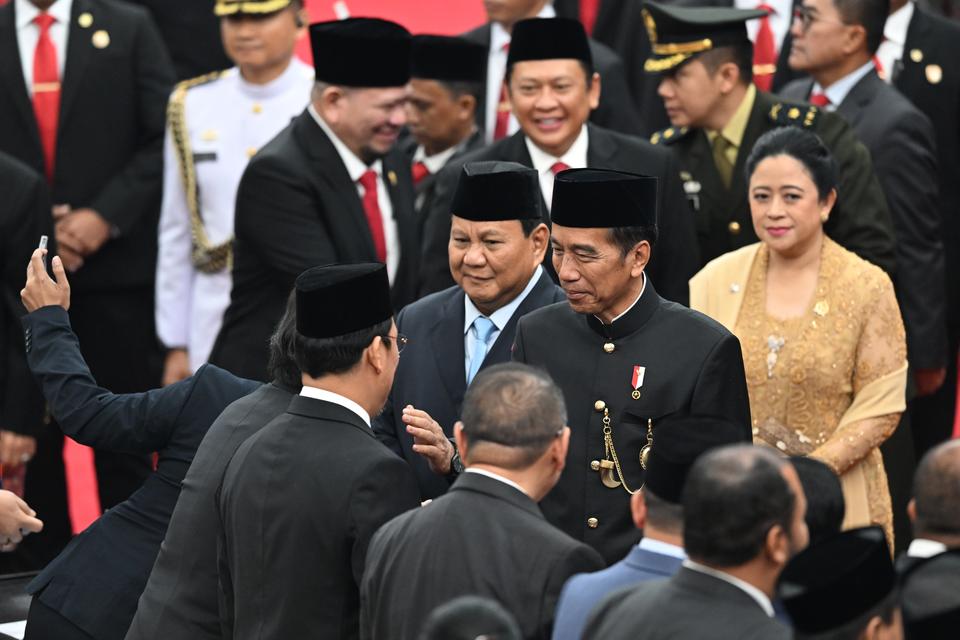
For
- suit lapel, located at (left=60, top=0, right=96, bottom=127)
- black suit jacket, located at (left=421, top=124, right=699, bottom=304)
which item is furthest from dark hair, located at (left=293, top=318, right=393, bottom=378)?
suit lapel, located at (left=60, top=0, right=96, bottom=127)

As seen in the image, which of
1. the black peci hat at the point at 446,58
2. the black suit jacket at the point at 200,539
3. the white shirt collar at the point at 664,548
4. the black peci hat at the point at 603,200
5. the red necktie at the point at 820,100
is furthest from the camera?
the black peci hat at the point at 446,58

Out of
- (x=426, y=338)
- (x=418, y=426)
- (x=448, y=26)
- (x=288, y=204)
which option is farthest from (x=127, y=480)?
(x=448, y=26)

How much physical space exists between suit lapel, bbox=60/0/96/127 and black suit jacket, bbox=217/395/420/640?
3.22m

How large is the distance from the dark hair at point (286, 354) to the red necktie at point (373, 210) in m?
1.71

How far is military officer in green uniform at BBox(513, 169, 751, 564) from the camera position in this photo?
4.21 meters

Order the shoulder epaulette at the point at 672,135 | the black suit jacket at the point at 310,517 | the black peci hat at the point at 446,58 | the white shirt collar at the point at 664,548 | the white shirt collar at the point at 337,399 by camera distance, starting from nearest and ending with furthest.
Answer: the white shirt collar at the point at 664,548
the black suit jacket at the point at 310,517
the white shirt collar at the point at 337,399
the shoulder epaulette at the point at 672,135
the black peci hat at the point at 446,58

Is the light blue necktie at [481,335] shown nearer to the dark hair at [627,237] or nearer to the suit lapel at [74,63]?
the dark hair at [627,237]

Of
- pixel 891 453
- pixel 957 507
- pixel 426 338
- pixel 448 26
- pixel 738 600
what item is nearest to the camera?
pixel 738 600

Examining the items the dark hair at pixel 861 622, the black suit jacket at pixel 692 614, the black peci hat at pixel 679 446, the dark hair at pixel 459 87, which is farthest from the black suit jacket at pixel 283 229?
the dark hair at pixel 861 622

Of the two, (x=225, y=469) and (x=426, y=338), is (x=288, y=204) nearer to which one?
(x=426, y=338)

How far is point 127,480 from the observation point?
22.1 ft

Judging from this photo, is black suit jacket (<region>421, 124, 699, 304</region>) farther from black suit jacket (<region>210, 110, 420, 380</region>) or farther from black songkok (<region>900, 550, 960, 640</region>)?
black songkok (<region>900, 550, 960, 640</region>)

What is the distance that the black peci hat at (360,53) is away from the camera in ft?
19.2

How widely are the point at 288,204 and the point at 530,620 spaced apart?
2627mm
